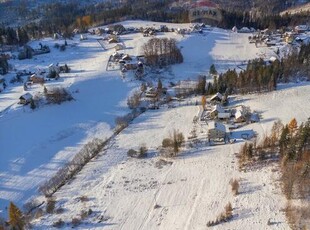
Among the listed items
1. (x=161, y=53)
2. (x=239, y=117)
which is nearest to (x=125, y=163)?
(x=239, y=117)

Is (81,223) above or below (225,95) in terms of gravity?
below

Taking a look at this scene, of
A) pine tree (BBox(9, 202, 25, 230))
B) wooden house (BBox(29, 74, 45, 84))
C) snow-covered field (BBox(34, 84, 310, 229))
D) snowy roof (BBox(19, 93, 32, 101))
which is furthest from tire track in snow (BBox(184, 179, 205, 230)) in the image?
wooden house (BBox(29, 74, 45, 84))

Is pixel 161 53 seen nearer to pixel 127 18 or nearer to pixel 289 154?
pixel 289 154

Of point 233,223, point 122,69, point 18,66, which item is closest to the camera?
point 233,223

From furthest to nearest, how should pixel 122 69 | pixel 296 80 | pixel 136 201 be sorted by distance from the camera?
pixel 122 69
pixel 296 80
pixel 136 201

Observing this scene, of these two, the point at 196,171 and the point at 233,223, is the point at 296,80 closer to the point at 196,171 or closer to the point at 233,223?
the point at 196,171

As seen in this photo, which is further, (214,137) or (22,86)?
(22,86)

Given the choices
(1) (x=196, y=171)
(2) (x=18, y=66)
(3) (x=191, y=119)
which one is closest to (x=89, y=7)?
(2) (x=18, y=66)
